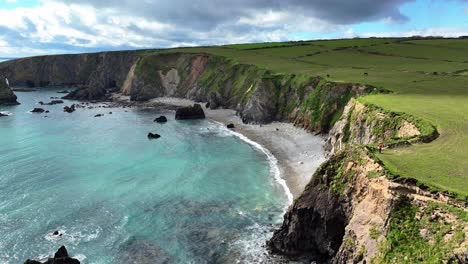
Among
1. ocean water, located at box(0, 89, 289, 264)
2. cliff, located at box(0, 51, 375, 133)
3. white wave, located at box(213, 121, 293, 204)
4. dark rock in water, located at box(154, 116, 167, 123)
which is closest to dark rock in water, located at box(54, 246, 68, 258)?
ocean water, located at box(0, 89, 289, 264)

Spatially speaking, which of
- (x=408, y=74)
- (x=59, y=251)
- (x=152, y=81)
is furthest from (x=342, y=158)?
(x=152, y=81)

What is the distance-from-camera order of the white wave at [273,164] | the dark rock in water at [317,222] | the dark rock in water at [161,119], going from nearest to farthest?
1. the dark rock in water at [317,222]
2. the white wave at [273,164]
3. the dark rock in water at [161,119]

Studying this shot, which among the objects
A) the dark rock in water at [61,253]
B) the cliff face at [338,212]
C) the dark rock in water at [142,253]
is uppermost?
the cliff face at [338,212]

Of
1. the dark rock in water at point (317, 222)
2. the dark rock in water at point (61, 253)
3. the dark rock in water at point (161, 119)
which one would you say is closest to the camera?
the dark rock in water at point (317, 222)

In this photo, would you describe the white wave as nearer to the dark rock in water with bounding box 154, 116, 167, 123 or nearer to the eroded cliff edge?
the eroded cliff edge

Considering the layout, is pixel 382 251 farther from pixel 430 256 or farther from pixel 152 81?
pixel 152 81

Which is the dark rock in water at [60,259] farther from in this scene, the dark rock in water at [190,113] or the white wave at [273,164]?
the dark rock in water at [190,113]

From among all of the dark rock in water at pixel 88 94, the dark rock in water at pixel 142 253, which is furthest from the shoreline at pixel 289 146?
the dark rock in water at pixel 88 94

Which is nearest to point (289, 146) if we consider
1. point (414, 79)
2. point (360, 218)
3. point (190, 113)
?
point (414, 79)

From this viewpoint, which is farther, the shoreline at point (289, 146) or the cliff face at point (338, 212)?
the shoreline at point (289, 146)
